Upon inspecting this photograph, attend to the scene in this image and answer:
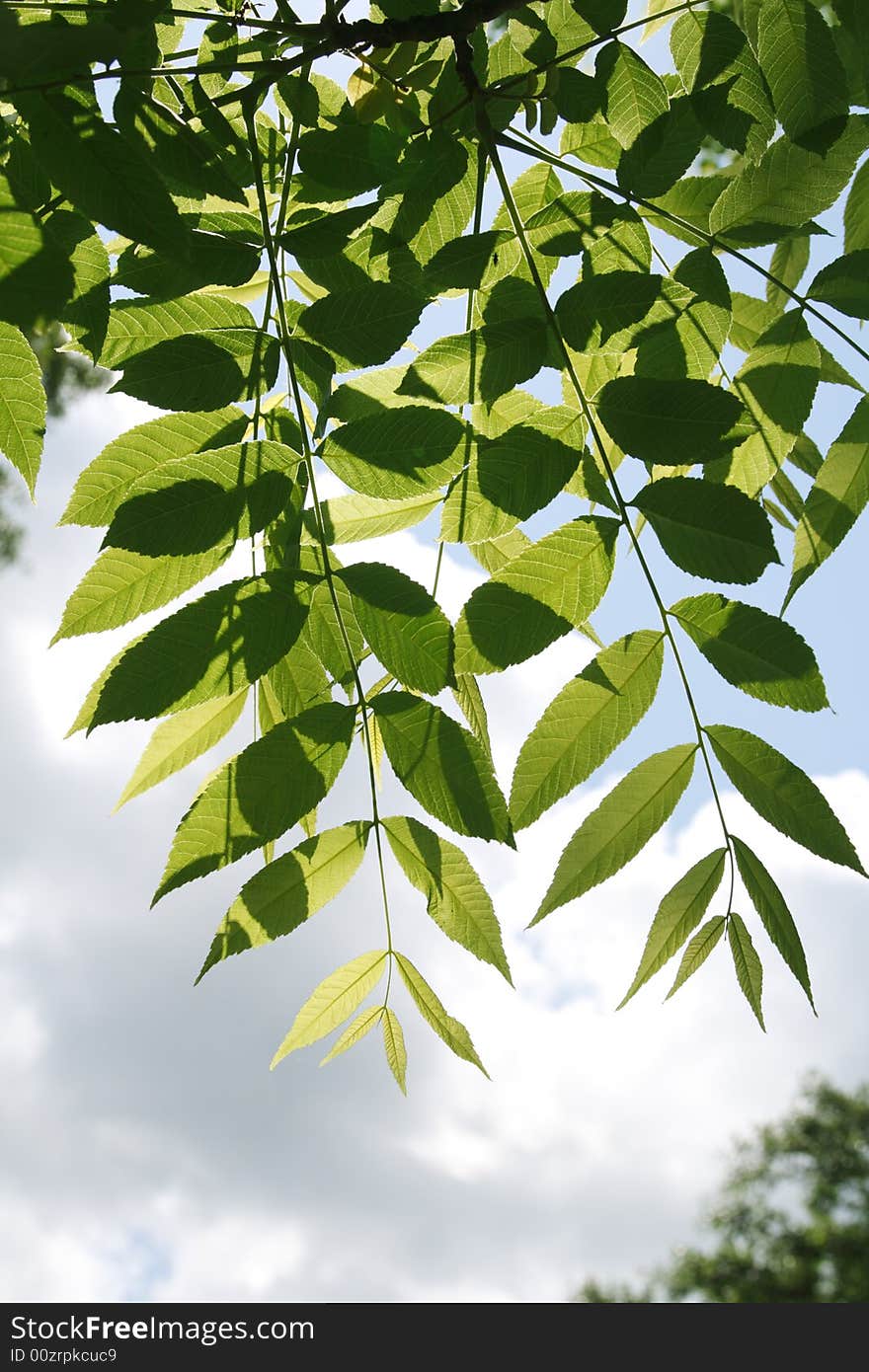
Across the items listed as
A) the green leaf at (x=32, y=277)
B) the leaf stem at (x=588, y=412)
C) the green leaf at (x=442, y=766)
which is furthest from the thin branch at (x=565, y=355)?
the green leaf at (x=32, y=277)

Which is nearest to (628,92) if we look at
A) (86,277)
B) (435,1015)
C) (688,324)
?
(688,324)

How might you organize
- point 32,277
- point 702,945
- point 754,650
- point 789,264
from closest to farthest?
point 32,277
point 754,650
point 702,945
point 789,264

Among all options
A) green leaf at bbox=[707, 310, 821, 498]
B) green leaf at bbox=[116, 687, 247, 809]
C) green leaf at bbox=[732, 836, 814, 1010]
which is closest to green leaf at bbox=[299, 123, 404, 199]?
green leaf at bbox=[707, 310, 821, 498]

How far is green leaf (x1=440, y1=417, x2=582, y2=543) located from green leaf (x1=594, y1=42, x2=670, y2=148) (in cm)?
27

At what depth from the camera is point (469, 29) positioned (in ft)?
2.72

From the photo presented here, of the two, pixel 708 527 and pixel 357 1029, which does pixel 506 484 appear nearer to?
pixel 708 527

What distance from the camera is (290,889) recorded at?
84 centimetres

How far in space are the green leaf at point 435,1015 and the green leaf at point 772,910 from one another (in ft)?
0.87

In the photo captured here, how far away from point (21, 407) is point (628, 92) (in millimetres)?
539

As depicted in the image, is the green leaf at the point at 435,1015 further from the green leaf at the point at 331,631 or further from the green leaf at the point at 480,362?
the green leaf at the point at 480,362

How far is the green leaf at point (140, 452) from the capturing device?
2.82 feet

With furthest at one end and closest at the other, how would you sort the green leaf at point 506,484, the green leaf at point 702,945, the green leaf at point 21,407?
the green leaf at point 702,945, the green leaf at point 506,484, the green leaf at point 21,407

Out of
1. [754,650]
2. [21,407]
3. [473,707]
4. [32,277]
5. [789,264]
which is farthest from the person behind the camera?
[789,264]

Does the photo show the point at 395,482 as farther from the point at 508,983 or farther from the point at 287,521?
the point at 508,983
